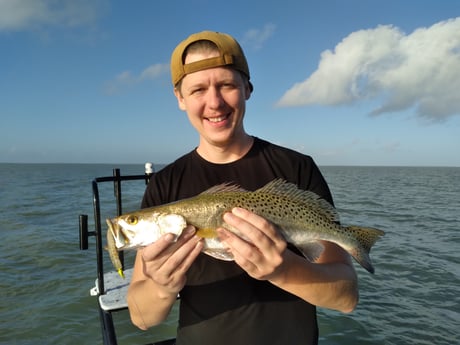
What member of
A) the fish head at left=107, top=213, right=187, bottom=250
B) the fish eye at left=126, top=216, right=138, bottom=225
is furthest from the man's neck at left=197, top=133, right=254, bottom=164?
the fish eye at left=126, top=216, right=138, bottom=225

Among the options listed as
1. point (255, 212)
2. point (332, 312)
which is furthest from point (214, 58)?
point (332, 312)

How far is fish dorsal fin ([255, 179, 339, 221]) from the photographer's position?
301cm

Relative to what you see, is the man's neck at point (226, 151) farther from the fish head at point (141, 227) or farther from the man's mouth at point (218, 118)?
the fish head at point (141, 227)

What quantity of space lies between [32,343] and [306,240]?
308 inches

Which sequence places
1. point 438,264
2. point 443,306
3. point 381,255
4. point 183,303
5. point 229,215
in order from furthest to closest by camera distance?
1. point 381,255
2. point 438,264
3. point 443,306
4. point 183,303
5. point 229,215

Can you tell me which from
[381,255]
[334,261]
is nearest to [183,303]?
[334,261]

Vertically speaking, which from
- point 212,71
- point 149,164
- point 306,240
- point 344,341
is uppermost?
point 212,71

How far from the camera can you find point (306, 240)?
313 centimetres

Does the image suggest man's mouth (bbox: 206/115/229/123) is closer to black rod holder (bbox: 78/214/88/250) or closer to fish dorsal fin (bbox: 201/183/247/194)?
fish dorsal fin (bbox: 201/183/247/194)

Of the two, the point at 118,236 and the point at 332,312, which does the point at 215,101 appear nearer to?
the point at 118,236

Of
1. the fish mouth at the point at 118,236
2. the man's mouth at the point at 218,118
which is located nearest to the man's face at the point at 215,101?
the man's mouth at the point at 218,118

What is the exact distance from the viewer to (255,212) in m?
3.04

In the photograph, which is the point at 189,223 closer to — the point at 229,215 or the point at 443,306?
the point at 229,215

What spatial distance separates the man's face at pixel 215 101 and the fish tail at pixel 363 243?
147 centimetres
